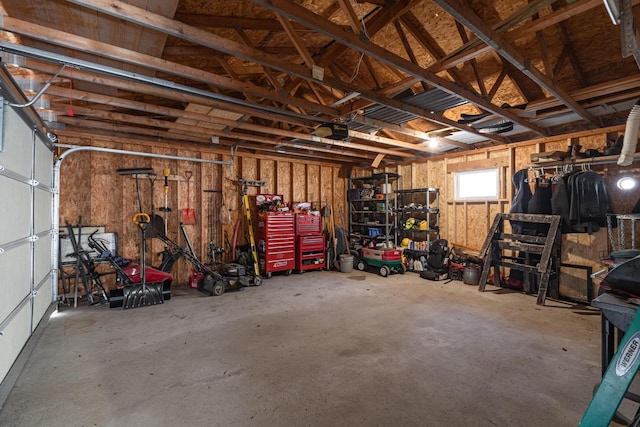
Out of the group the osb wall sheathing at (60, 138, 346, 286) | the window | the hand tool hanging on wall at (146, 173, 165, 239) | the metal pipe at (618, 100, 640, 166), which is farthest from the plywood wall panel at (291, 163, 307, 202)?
the metal pipe at (618, 100, 640, 166)

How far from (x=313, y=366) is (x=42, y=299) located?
3.58m

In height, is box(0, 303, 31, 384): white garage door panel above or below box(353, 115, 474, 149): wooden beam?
below

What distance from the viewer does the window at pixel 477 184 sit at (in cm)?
579

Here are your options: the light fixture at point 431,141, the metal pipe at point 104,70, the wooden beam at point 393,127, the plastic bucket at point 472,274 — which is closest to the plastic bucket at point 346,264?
the plastic bucket at point 472,274

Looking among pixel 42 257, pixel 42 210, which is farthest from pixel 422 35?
pixel 42 257

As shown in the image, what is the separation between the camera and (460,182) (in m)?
6.35

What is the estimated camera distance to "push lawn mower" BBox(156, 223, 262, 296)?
191 inches

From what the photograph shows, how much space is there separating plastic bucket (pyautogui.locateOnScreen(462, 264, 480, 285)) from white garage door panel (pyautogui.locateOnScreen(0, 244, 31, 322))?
242 inches

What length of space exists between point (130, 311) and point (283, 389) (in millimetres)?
2975

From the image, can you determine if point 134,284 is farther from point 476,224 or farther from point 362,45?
point 476,224

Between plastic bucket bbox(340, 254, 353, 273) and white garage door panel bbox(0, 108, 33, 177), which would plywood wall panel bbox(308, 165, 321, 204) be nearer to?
plastic bucket bbox(340, 254, 353, 273)

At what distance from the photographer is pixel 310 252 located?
664 cm

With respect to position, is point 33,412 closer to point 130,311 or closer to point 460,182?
point 130,311

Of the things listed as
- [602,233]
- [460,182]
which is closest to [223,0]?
[460,182]
